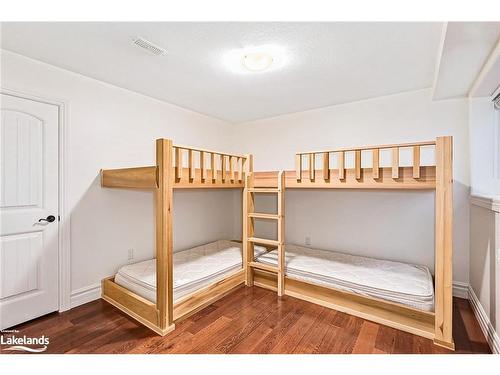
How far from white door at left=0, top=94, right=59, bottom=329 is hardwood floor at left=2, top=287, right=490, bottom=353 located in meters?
0.23

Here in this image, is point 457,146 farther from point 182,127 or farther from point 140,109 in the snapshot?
point 140,109

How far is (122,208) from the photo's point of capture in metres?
2.71

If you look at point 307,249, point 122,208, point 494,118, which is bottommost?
point 307,249

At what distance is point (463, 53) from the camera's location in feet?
5.59

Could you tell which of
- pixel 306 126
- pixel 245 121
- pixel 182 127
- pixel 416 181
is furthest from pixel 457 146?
pixel 182 127

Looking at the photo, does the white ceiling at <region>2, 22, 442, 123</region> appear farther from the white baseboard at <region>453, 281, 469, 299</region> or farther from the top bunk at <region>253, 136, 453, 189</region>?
the white baseboard at <region>453, 281, 469, 299</region>

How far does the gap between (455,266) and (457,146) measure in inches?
50.8

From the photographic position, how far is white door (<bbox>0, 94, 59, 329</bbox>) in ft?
6.40

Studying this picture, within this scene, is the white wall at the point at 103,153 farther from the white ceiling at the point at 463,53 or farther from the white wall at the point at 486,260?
the white wall at the point at 486,260

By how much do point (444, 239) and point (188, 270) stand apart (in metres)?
2.30

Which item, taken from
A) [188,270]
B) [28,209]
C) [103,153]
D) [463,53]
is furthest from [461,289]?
[28,209]

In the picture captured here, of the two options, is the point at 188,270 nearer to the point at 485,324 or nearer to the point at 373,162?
the point at 373,162

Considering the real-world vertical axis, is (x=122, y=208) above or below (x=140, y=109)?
below

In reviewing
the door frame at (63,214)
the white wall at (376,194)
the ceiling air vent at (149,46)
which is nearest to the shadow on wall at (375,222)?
the white wall at (376,194)
